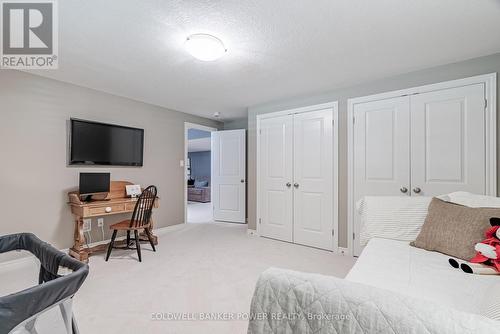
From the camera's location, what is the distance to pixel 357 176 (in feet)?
9.79

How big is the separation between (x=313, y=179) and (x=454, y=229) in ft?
6.40

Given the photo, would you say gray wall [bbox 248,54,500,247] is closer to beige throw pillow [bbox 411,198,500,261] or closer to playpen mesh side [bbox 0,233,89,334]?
beige throw pillow [bbox 411,198,500,261]

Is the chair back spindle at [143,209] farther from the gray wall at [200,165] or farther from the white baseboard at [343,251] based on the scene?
the gray wall at [200,165]

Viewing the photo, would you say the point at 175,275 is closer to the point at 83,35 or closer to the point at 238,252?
the point at 238,252

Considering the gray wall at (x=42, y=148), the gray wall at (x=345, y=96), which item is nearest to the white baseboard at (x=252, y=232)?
the gray wall at (x=345, y=96)

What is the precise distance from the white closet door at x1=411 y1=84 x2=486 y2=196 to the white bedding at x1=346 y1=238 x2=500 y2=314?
1355mm

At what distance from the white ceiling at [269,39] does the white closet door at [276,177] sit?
84cm

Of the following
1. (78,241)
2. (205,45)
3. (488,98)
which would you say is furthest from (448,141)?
(78,241)

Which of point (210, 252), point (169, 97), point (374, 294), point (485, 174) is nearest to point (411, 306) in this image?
point (374, 294)

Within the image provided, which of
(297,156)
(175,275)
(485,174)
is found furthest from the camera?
(297,156)

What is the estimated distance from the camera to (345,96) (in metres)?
3.10

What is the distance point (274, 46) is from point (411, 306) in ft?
6.91

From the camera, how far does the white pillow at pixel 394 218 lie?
1.75m

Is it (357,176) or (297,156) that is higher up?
(297,156)
